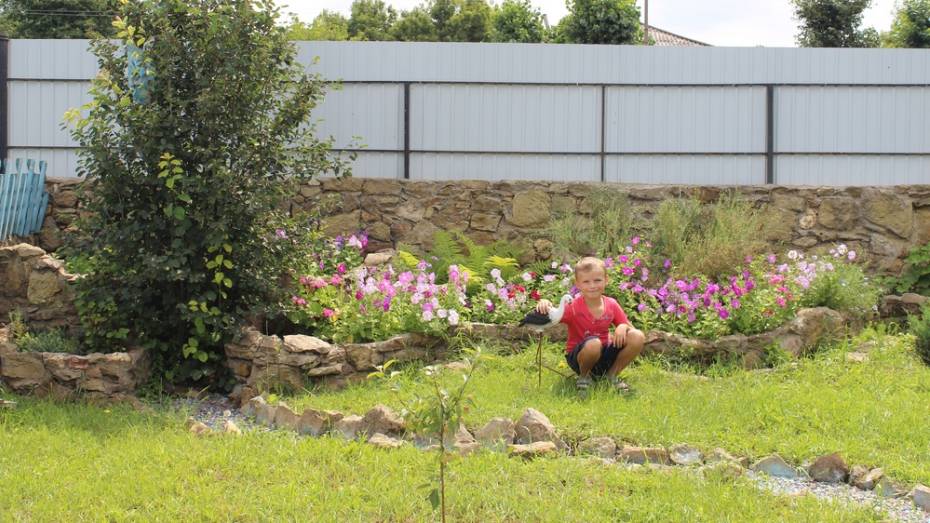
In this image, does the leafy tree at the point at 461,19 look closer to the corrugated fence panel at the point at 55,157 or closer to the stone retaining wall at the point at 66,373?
the corrugated fence panel at the point at 55,157

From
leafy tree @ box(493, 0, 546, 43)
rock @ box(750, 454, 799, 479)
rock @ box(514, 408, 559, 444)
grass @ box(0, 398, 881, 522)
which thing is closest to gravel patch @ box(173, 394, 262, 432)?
grass @ box(0, 398, 881, 522)

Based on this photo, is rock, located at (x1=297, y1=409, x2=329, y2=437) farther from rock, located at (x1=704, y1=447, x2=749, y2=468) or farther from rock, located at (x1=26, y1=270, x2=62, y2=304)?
rock, located at (x1=26, y1=270, x2=62, y2=304)

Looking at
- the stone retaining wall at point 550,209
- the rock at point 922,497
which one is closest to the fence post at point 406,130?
the stone retaining wall at point 550,209

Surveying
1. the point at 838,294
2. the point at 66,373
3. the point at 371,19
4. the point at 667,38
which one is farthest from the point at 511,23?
the point at 66,373

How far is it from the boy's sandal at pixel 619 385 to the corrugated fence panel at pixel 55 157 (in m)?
6.79

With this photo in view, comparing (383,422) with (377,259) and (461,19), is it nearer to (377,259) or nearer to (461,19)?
(377,259)

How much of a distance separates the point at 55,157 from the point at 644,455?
791 cm

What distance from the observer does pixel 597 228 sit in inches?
377

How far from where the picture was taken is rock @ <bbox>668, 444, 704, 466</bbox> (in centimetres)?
507

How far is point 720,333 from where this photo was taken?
24.7 feet

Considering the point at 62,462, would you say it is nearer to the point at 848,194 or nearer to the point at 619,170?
the point at 619,170

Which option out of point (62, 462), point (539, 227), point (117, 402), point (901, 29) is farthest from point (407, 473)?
point (901, 29)

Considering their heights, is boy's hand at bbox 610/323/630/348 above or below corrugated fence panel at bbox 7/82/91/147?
below

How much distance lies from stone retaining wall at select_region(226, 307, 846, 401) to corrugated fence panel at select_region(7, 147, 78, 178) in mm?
4561
